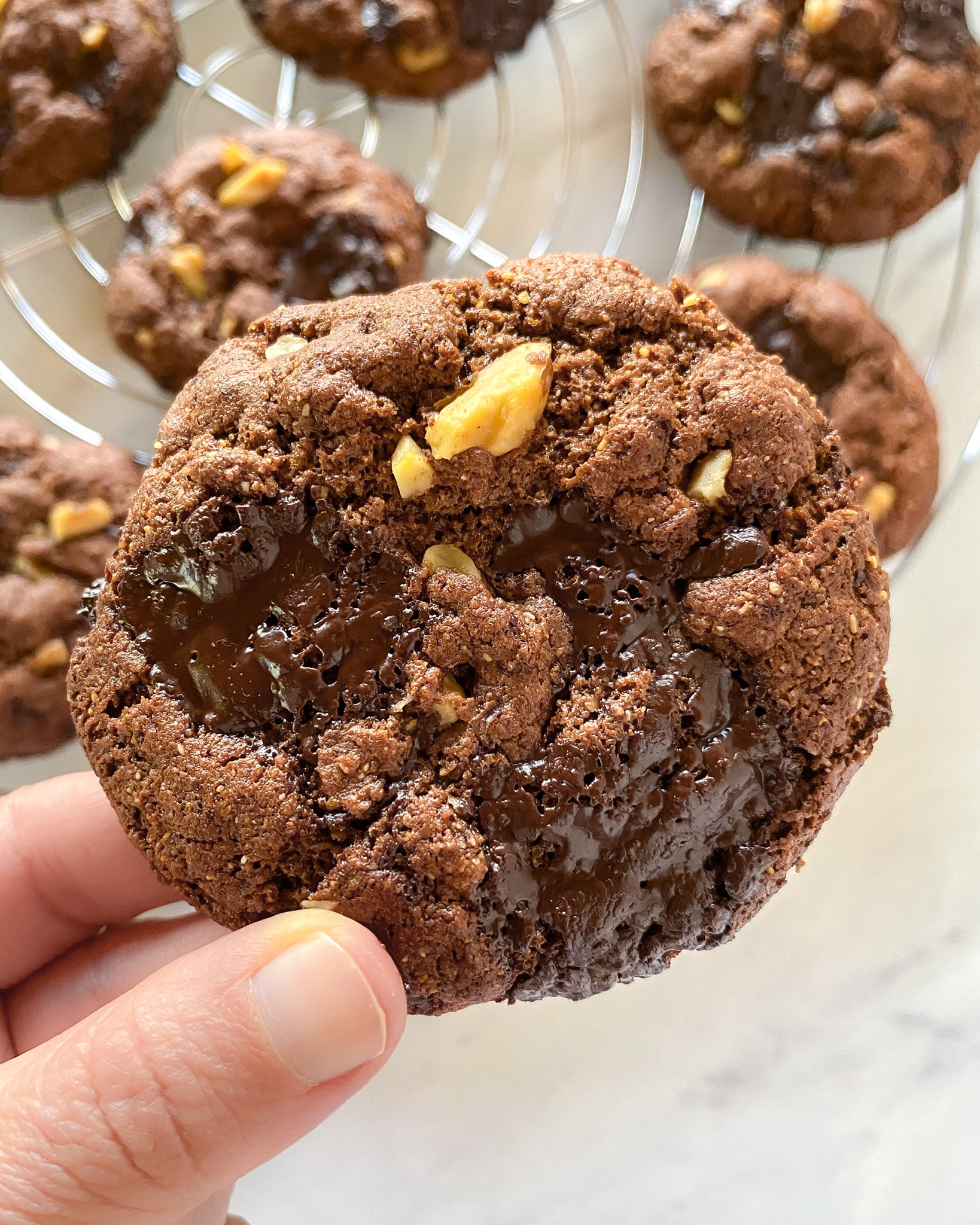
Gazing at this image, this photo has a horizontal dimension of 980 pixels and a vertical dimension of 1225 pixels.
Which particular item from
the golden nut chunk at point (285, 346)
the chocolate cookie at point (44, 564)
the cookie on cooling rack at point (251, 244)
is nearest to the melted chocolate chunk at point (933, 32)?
the cookie on cooling rack at point (251, 244)

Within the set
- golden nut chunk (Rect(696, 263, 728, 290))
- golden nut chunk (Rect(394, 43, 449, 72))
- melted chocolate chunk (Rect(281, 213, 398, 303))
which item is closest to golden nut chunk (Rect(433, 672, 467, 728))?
melted chocolate chunk (Rect(281, 213, 398, 303))

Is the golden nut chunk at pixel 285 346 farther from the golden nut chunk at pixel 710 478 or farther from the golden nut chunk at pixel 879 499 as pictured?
the golden nut chunk at pixel 879 499

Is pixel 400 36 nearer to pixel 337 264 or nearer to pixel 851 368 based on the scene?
pixel 337 264

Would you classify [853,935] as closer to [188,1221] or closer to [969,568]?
[969,568]

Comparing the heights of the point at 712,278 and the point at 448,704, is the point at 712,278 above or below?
above

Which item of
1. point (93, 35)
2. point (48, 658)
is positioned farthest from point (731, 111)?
point (48, 658)

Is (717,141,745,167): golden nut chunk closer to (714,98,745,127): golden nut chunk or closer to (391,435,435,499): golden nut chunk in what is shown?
(714,98,745,127): golden nut chunk
